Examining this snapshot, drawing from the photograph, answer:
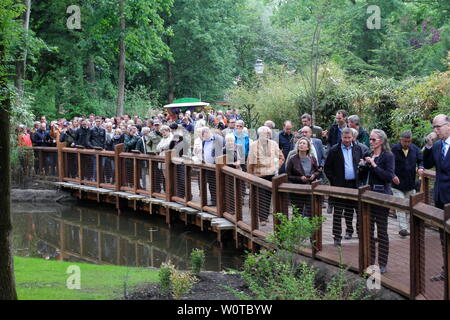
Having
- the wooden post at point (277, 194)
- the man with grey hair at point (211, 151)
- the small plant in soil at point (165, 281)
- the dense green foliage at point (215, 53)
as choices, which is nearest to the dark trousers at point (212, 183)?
the man with grey hair at point (211, 151)

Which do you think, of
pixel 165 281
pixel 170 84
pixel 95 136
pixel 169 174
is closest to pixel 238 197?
pixel 169 174

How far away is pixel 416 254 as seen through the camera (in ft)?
23.6

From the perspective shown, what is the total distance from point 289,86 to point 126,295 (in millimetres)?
17205

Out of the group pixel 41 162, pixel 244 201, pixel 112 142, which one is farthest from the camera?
pixel 41 162

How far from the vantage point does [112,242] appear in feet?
53.5

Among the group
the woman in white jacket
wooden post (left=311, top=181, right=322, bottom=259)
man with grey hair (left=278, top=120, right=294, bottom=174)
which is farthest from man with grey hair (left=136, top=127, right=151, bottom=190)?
wooden post (left=311, top=181, right=322, bottom=259)

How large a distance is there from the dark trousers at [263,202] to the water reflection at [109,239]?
1518 millimetres

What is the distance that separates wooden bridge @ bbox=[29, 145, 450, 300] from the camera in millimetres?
7211

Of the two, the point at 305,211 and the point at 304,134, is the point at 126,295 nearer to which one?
the point at 305,211

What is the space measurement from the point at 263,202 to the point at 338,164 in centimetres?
202

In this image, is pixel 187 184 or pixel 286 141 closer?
pixel 286 141

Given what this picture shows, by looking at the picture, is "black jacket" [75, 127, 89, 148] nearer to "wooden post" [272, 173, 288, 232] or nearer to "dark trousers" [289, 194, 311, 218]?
"wooden post" [272, 173, 288, 232]

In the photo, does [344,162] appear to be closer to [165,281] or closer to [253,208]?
[253,208]
